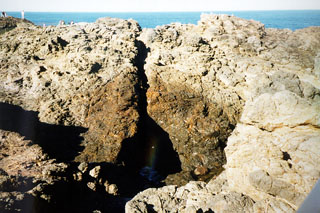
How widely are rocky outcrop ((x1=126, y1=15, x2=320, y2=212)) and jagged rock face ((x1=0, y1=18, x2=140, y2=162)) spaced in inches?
56.7

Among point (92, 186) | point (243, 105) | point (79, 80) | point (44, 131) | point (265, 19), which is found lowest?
point (92, 186)

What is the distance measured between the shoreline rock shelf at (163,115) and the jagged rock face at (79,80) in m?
0.05

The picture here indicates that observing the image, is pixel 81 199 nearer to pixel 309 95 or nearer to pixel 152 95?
pixel 152 95

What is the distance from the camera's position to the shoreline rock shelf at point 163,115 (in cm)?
371

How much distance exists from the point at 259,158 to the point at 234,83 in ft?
19.1

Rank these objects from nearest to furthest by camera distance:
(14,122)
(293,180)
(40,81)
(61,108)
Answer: (293,180) → (14,122) → (61,108) → (40,81)

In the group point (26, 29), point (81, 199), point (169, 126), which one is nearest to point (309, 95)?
point (169, 126)

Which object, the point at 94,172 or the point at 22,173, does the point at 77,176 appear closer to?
the point at 94,172

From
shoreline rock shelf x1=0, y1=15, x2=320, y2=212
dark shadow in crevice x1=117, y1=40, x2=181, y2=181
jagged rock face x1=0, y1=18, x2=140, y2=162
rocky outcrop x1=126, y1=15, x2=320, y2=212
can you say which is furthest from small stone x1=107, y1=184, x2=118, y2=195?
dark shadow in crevice x1=117, y1=40, x2=181, y2=181

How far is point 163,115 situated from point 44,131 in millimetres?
4941

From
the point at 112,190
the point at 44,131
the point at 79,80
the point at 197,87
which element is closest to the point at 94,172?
the point at 112,190

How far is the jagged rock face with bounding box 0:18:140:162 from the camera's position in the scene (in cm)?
745

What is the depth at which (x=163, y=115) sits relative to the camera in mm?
8508

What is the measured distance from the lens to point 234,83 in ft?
29.3
